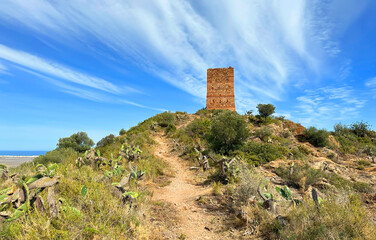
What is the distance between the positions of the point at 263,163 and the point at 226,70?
2432 cm

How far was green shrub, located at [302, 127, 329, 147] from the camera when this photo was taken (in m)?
19.8

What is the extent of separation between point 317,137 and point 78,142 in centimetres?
2894

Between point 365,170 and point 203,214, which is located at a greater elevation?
point 365,170

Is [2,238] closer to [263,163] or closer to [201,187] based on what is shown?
[201,187]

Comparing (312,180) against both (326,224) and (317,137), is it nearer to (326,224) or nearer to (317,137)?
(326,224)

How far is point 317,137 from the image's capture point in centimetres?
2005

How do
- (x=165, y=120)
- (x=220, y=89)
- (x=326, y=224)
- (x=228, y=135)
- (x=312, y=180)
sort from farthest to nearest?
(x=220, y=89) < (x=165, y=120) < (x=228, y=135) < (x=312, y=180) < (x=326, y=224)

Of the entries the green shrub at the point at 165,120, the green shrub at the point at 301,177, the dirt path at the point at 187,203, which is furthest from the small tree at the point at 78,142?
the green shrub at the point at 301,177

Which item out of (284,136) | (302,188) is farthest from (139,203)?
(284,136)

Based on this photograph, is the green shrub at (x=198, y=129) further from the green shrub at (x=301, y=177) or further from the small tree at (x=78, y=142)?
the small tree at (x=78, y=142)

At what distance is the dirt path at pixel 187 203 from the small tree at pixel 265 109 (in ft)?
64.5

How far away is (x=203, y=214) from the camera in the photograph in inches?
228

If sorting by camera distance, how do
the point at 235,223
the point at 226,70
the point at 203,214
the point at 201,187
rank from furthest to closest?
the point at 226,70, the point at 201,187, the point at 203,214, the point at 235,223

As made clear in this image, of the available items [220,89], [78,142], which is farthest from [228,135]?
[78,142]
